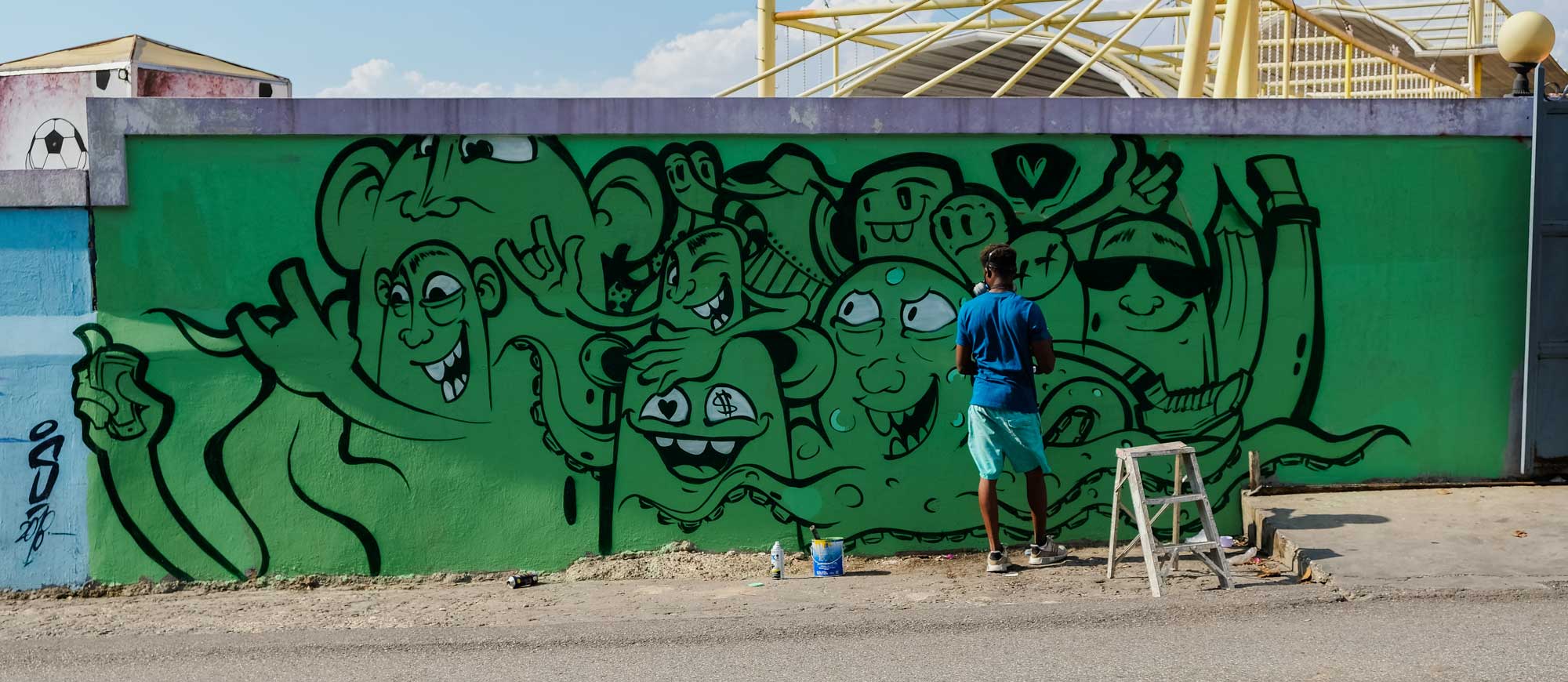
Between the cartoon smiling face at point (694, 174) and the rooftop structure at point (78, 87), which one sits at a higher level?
the rooftop structure at point (78, 87)

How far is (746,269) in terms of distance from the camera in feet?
20.0

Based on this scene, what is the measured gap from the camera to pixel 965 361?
5805 mm

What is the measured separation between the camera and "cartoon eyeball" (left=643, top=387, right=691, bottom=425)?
6113 mm

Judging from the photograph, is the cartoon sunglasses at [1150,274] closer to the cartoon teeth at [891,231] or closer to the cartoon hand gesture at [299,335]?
the cartoon teeth at [891,231]

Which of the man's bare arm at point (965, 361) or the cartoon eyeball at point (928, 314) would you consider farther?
the cartoon eyeball at point (928, 314)

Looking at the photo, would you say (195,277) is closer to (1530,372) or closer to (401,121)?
(401,121)

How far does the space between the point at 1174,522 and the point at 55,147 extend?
7477 millimetres

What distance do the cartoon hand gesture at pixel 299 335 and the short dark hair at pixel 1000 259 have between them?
3086 millimetres

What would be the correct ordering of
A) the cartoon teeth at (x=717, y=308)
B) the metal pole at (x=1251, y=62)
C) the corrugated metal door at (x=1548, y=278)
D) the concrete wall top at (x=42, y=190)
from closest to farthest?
1. the concrete wall top at (x=42, y=190)
2. the cartoon teeth at (x=717, y=308)
3. the corrugated metal door at (x=1548, y=278)
4. the metal pole at (x=1251, y=62)

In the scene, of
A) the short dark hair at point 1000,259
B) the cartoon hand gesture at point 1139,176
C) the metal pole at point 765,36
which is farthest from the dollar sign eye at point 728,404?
the metal pole at point 765,36

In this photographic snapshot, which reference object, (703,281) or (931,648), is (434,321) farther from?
(931,648)

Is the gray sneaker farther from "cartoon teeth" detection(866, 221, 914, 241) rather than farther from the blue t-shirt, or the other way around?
"cartoon teeth" detection(866, 221, 914, 241)

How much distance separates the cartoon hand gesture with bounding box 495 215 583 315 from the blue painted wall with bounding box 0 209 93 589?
6.62 feet

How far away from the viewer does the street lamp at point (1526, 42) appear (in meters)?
6.42
